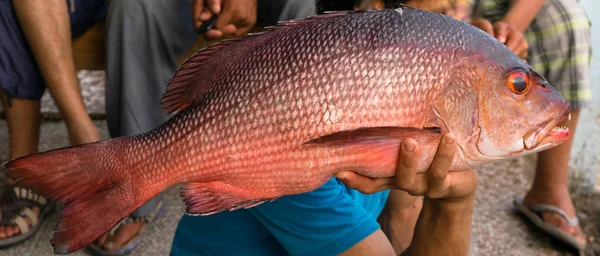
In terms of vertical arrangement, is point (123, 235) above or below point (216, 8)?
below

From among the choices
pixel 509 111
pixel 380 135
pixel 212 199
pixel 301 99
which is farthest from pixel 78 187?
pixel 509 111

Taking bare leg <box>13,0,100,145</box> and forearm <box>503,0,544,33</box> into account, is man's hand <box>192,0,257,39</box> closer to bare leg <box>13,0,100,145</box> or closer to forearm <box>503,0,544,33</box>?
bare leg <box>13,0,100,145</box>

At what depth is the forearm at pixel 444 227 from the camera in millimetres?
1186

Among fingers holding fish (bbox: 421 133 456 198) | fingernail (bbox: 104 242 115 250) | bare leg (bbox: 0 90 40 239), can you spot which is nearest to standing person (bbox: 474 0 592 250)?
fingers holding fish (bbox: 421 133 456 198)

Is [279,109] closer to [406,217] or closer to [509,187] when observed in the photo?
[406,217]

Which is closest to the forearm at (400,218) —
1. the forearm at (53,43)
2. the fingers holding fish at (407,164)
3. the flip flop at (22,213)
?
the fingers holding fish at (407,164)

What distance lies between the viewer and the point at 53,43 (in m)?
1.98

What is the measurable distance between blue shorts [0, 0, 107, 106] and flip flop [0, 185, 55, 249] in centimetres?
34

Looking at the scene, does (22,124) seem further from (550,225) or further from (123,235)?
(550,225)

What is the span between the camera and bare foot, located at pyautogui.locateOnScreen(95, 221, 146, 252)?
2059 millimetres

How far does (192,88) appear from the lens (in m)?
1.04

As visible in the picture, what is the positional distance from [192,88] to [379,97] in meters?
0.33

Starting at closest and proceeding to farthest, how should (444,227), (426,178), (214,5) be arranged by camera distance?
(426,178) < (444,227) < (214,5)

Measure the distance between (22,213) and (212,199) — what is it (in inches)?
56.6
